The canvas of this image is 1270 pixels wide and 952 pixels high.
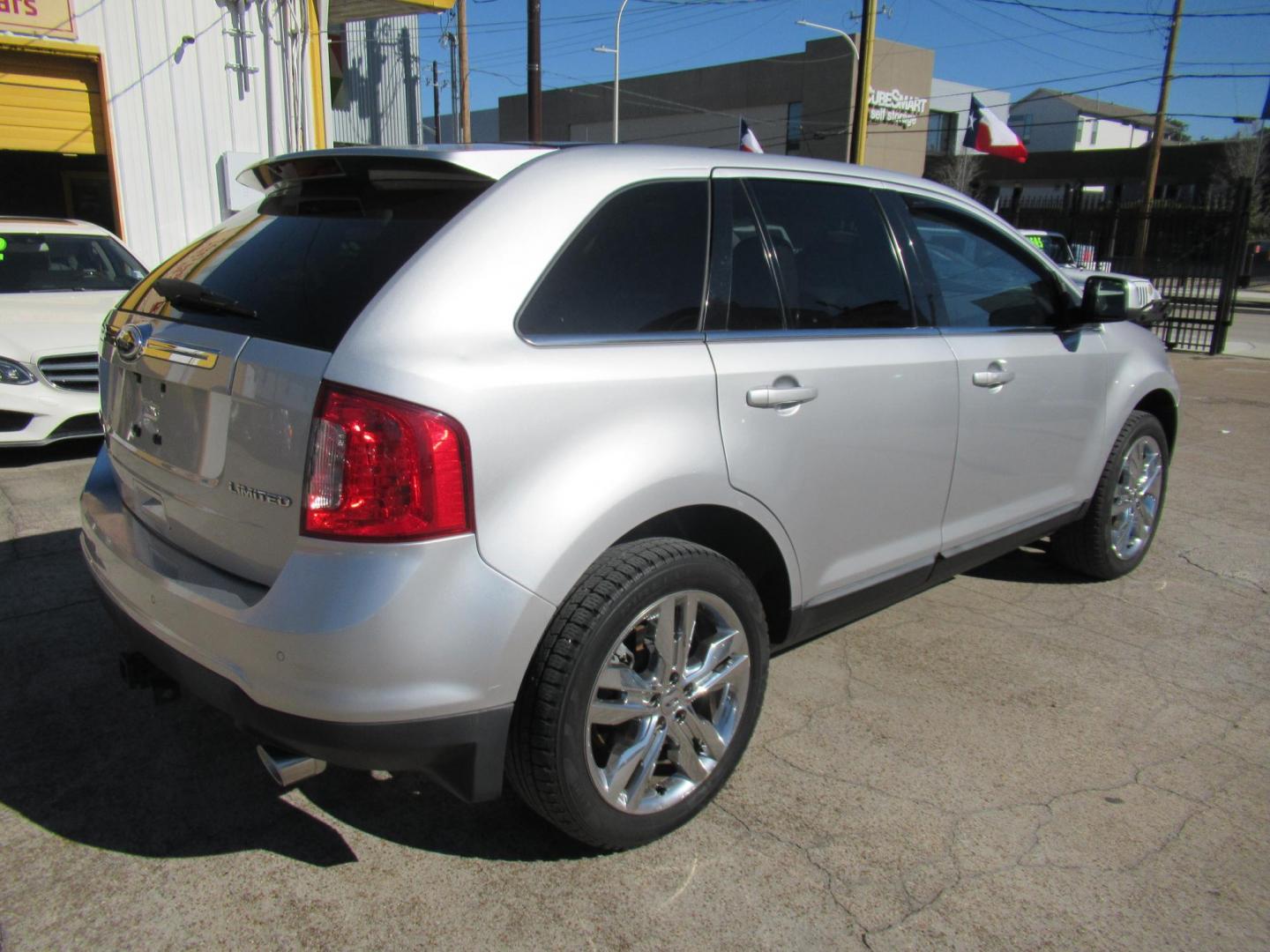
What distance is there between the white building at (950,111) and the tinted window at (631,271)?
58514 millimetres

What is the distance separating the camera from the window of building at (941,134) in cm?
5624

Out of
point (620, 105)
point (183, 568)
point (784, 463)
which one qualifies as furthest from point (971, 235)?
point (620, 105)

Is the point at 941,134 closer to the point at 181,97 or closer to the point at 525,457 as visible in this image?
the point at 181,97

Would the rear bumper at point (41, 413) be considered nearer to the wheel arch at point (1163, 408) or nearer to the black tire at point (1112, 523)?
the black tire at point (1112, 523)

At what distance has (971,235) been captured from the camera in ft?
12.1

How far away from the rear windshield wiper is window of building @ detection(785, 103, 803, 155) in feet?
166

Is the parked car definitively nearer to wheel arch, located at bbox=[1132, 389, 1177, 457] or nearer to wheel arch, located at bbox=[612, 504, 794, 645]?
wheel arch, located at bbox=[1132, 389, 1177, 457]

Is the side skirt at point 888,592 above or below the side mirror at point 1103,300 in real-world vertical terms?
below

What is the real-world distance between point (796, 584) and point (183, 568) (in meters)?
1.68

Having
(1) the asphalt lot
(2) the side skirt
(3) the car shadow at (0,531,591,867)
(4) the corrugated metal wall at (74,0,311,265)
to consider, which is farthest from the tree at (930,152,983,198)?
(3) the car shadow at (0,531,591,867)

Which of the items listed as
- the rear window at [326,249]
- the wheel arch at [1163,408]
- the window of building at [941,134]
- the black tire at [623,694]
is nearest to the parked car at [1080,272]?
the wheel arch at [1163,408]

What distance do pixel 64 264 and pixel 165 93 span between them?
13.1 feet

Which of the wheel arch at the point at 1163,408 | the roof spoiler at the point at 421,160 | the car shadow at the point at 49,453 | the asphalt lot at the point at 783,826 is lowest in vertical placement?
the asphalt lot at the point at 783,826

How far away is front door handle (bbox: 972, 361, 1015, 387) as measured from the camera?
338 centimetres
